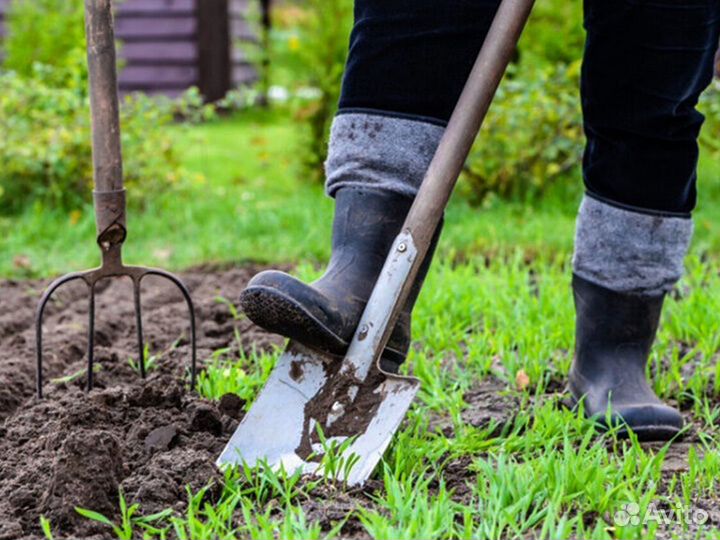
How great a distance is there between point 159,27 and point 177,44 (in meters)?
0.24

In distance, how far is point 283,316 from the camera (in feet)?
6.01

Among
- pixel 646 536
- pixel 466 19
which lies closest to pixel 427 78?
pixel 466 19

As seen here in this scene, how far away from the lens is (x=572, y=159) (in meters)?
4.98

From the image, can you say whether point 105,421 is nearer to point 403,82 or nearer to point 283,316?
point 283,316

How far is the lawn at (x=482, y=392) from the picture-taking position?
1.65 meters

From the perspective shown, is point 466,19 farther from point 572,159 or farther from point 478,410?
point 572,159

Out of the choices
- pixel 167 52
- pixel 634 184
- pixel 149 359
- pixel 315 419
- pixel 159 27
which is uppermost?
Result: pixel 634 184

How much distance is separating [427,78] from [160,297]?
1742 mm

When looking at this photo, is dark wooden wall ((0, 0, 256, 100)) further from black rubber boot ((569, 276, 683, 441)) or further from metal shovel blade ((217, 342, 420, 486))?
metal shovel blade ((217, 342, 420, 486))

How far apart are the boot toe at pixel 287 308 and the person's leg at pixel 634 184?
71cm

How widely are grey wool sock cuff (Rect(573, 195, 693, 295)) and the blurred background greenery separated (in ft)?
4.96

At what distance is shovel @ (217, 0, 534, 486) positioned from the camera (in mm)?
1847

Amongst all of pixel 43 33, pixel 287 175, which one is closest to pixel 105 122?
pixel 287 175

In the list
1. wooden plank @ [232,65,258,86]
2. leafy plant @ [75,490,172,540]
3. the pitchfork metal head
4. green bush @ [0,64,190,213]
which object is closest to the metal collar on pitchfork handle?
the pitchfork metal head
